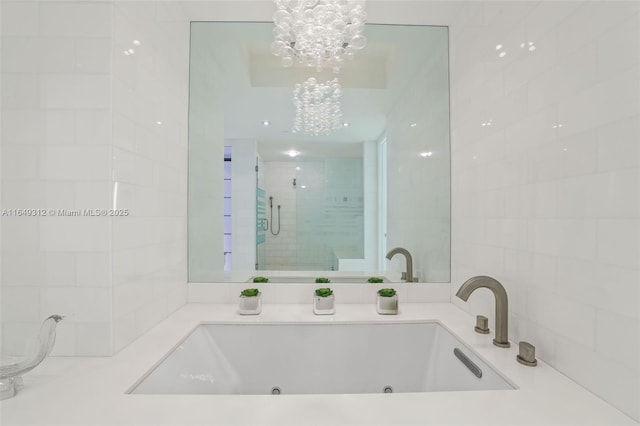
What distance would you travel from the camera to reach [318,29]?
1.20m

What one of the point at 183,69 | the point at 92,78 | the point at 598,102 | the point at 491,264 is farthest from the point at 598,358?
the point at 183,69

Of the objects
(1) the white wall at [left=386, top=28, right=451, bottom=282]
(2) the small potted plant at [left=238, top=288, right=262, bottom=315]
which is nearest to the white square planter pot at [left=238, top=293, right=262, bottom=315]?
(2) the small potted plant at [left=238, top=288, right=262, bottom=315]

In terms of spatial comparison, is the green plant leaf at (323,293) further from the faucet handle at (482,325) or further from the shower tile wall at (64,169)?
the shower tile wall at (64,169)

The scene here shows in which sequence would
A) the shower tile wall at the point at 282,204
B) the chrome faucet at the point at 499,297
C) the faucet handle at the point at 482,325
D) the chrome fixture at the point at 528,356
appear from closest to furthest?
the chrome fixture at the point at 528,356, the chrome faucet at the point at 499,297, the faucet handle at the point at 482,325, the shower tile wall at the point at 282,204

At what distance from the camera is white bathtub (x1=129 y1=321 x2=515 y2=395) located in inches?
45.3

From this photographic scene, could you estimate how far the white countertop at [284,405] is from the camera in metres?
0.61

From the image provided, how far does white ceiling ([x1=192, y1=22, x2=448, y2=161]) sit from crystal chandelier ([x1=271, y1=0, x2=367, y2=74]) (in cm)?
32

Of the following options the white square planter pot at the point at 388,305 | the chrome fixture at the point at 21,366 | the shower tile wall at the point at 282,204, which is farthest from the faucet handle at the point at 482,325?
the chrome fixture at the point at 21,366

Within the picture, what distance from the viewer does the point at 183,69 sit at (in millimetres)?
1408

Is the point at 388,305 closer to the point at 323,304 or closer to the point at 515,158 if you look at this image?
the point at 323,304

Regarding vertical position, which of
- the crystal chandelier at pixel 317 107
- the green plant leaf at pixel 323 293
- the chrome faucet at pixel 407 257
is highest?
the crystal chandelier at pixel 317 107

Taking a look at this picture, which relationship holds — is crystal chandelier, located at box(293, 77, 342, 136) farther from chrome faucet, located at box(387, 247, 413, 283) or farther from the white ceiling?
chrome faucet, located at box(387, 247, 413, 283)

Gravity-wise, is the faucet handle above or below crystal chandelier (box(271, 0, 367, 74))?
below

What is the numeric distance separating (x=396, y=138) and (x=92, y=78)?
5.09 ft
